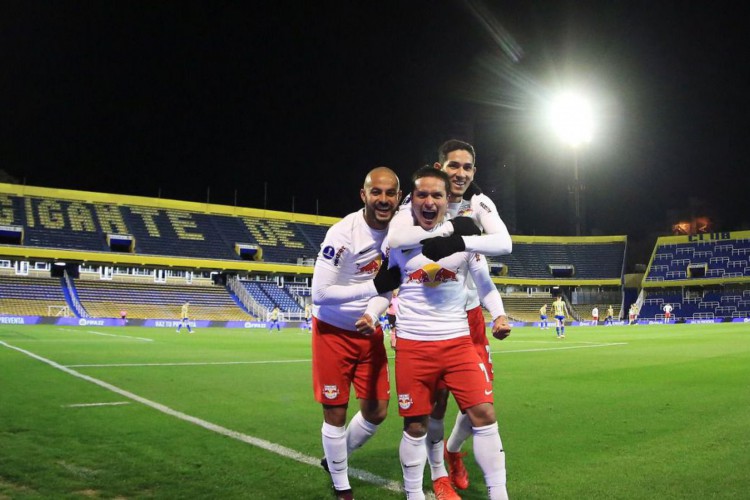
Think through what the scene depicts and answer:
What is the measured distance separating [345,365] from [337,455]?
665 mm

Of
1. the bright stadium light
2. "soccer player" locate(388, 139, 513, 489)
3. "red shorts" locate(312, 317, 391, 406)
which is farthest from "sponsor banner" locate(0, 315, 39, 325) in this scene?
the bright stadium light

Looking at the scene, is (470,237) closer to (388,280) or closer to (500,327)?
(388,280)

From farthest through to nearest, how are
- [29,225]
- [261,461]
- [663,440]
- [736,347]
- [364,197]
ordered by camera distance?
[29,225]
[736,347]
[663,440]
[261,461]
[364,197]

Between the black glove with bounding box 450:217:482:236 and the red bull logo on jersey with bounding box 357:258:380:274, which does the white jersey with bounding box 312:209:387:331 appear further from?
the black glove with bounding box 450:217:482:236

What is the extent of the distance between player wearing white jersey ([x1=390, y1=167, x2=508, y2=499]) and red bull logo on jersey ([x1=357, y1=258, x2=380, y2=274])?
377 millimetres

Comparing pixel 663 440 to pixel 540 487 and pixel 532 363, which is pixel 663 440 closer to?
pixel 540 487

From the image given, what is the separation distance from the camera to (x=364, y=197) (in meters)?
4.59

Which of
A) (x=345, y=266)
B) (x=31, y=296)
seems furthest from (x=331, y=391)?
(x=31, y=296)

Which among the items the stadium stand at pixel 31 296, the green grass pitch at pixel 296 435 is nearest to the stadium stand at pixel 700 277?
the stadium stand at pixel 31 296

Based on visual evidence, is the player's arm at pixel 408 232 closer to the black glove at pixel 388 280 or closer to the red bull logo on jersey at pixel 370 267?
the black glove at pixel 388 280

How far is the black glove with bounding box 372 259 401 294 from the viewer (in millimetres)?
4316

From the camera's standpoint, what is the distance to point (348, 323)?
4738 millimetres

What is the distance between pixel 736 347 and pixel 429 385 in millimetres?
19507

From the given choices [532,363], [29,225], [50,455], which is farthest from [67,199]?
[50,455]
